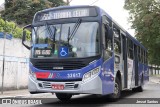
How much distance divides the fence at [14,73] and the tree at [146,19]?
19.8m

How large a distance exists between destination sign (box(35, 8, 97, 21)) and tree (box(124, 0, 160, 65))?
2669 centimetres

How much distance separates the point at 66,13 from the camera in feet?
36.9

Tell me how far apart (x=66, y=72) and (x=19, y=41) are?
11000 mm

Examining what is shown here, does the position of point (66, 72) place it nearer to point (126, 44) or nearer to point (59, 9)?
point (59, 9)

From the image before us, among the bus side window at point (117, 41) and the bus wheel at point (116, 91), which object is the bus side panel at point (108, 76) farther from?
the bus side window at point (117, 41)

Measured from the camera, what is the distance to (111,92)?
37.9 feet

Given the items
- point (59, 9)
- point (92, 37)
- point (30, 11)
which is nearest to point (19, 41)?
point (59, 9)

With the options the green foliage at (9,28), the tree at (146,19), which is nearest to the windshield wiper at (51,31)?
the green foliage at (9,28)

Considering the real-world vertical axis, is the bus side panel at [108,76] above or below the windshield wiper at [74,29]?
below

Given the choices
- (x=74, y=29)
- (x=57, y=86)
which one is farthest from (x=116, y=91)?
(x=74, y=29)

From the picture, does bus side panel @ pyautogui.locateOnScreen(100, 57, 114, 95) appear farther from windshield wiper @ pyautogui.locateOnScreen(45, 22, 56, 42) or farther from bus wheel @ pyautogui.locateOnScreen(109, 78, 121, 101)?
windshield wiper @ pyautogui.locateOnScreen(45, 22, 56, 42)

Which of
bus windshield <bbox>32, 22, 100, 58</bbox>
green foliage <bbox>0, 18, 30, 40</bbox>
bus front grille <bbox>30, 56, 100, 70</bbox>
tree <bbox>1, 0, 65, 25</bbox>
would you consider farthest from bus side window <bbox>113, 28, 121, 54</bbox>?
tree <bbox>1, 0, 65, 25</bbox>

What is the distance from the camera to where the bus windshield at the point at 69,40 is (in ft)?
34.1

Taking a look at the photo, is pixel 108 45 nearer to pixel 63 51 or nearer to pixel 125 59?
pixel 63 51
